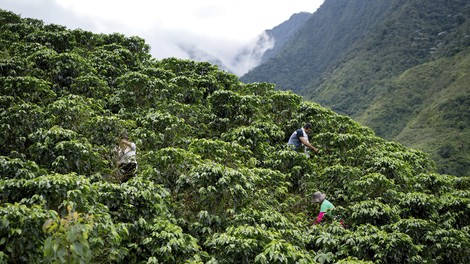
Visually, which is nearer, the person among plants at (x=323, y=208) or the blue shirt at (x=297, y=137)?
the person among plants at (x=323, y=208)

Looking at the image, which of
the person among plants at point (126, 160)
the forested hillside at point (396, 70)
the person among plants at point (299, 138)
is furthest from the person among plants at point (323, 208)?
the forested hillside at point (396, 70)

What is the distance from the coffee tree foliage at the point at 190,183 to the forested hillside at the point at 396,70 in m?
45.0

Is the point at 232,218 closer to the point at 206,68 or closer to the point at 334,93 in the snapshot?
the point at 206,68

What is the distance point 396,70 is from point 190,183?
10356cm

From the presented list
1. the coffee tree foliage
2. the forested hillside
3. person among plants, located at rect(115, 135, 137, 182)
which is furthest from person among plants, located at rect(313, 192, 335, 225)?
the forested hillside

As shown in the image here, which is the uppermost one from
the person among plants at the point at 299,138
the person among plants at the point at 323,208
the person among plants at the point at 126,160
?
the person among plants at the point at 126,160

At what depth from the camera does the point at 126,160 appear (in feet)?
30.4

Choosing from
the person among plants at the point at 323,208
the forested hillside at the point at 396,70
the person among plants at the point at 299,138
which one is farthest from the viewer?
the forested hillside at the point at 396,70

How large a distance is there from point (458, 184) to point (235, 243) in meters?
9.64

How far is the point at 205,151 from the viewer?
9.53m

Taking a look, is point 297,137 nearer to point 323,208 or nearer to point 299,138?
point 299,138

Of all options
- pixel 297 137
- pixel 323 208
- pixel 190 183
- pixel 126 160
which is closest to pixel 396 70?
pixel 297 137

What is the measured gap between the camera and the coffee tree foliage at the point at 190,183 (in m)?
5.72

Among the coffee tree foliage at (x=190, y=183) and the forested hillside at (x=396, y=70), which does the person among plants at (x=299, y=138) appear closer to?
the coffee tree foliage at (x=190, y=183)
